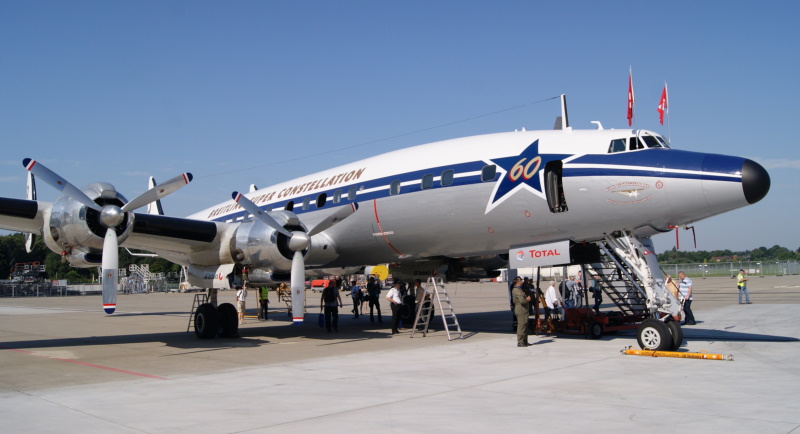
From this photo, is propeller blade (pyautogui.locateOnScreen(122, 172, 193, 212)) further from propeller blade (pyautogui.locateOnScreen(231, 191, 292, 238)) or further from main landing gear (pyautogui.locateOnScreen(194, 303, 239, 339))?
main landing gear (pyautogui.locateOnScreen(194, 303, 239, 339))

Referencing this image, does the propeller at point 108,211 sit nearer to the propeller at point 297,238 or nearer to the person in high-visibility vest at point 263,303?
the propeller at point 297,238

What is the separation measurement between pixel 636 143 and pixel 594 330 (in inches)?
181

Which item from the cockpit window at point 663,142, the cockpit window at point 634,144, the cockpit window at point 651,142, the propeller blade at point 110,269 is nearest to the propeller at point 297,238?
the propeller blade at point 110,269

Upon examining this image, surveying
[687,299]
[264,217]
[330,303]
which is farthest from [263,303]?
[687,299]

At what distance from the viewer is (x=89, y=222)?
1195 centimetres

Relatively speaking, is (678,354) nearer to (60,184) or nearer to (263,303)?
(60,184)

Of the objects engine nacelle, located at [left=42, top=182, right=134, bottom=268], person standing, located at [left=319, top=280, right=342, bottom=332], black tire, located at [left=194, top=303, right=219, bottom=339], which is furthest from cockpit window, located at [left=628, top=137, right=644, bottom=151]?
black tire, located at [left=194, top=303, right=219, bottom=339]

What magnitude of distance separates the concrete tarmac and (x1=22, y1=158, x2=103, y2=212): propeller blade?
303 centimetres

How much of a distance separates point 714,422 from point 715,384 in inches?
90.9

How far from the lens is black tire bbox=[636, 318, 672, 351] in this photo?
10609 mm

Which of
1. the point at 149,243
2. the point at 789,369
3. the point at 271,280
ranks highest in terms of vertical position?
the point at 149,243

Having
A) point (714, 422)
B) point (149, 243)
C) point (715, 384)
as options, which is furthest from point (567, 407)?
point (149, 243)

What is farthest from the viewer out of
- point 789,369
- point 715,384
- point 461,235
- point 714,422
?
point 461,235

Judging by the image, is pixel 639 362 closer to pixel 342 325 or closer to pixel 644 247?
pixel 644 247
